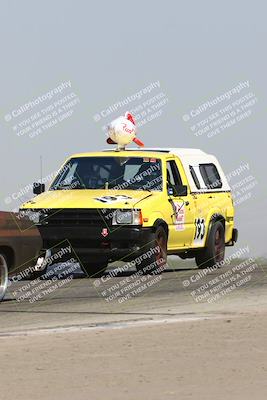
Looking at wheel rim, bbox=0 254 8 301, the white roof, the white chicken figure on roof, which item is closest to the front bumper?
the white roof

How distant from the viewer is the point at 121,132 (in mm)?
22422

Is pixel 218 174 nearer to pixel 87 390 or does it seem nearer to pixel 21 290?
pixel 21 290

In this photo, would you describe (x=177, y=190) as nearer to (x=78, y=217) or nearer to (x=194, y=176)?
(x=194, y=176)

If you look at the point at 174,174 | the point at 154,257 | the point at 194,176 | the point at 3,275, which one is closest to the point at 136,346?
the point at 3,275

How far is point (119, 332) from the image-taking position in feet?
39.5

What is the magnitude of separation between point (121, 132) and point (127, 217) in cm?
308

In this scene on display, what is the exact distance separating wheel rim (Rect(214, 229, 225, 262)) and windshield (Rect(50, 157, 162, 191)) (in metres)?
2.70

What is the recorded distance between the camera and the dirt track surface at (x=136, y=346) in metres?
8.93

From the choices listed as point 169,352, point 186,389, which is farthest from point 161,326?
point 186,389

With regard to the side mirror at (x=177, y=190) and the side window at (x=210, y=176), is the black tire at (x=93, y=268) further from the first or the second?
the side window at (x=210, y=176)

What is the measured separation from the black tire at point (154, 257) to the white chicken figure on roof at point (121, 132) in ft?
8.22

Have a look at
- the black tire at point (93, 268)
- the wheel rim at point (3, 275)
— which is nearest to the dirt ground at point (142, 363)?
the wheel rim at point (3, 275)

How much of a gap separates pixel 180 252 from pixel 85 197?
2556mm

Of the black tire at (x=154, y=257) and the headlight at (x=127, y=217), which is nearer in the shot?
the headlight at (x=127, y=217)
